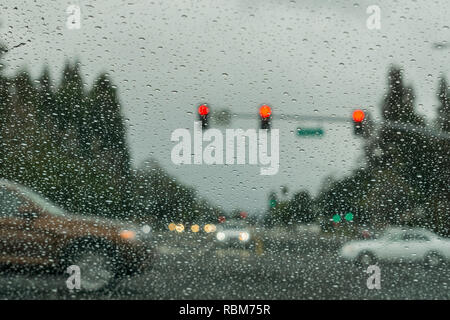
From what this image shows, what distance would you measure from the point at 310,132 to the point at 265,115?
0.20 metres

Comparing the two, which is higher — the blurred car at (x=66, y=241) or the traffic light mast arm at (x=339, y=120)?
the traffic light mast arm at (x=339, y=120)

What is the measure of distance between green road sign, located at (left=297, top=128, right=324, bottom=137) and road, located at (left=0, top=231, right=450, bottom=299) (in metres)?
0.46

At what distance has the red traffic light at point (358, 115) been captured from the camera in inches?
78.3

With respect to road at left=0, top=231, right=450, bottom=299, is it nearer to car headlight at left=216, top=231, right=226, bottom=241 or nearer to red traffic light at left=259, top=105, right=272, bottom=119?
car headlight at left=216, top=231, right=226, bottom=241

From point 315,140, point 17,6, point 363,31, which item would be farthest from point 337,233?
point 17,6

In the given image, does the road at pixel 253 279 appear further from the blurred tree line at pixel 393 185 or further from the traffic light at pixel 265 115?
the traffic light at pixel 265 115

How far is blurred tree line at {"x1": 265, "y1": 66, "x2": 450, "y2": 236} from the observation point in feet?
6.53

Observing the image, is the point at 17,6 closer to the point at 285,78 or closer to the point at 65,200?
the point at 65,200

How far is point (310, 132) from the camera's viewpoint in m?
1.99

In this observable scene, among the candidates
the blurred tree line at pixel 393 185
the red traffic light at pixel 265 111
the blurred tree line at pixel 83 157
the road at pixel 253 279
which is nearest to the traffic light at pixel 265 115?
the red traffic light at pixel 265 111

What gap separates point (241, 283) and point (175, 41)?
1065 millimetres

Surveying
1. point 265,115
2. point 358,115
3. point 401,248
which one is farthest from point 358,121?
point 401,248

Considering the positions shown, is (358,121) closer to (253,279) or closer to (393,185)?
(393,185)

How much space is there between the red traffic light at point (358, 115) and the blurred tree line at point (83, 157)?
689mm
